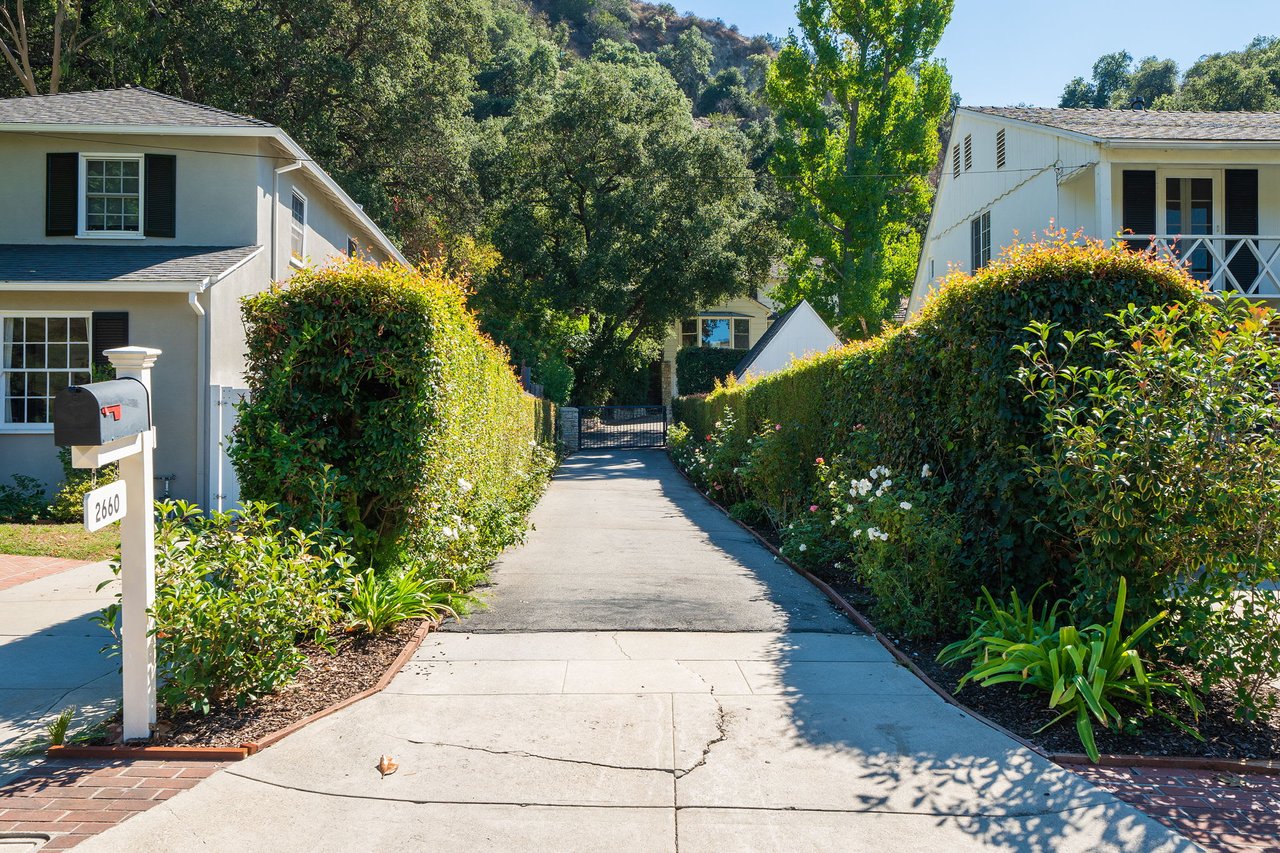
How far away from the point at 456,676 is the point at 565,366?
30453mm

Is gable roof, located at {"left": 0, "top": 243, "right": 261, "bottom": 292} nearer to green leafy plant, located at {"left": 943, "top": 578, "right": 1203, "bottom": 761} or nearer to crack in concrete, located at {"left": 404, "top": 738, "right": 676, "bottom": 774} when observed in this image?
crack in concrete, located at {"left": 404, "top": 738, "right": 676, "bottom": 774}

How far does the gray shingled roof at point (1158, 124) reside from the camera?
50.9ft

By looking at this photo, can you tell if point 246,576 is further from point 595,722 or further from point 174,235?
point 174,235

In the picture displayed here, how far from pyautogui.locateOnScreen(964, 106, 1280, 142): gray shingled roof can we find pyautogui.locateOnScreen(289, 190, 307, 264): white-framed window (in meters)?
14.6

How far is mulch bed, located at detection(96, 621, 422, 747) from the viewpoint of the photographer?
435cm

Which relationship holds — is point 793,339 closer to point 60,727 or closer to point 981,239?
point 981,239

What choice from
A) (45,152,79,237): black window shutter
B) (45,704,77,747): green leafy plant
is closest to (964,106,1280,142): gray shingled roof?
(45,704,77,747): green leafy plant

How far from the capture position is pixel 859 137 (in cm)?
3497

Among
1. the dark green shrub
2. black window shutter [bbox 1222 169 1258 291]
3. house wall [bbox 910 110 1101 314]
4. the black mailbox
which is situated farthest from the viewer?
the dark green shrub

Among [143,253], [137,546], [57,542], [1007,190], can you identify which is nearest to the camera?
[137,546]

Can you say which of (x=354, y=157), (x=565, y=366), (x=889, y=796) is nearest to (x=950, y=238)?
(x=565, y=366)

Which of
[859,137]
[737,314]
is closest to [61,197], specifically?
[859,137]

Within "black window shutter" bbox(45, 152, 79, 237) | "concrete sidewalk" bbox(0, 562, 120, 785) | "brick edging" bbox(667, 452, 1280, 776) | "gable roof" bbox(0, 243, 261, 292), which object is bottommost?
"brick edging" bbox(667, 452, 1280, 776)

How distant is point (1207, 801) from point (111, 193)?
16.4m
